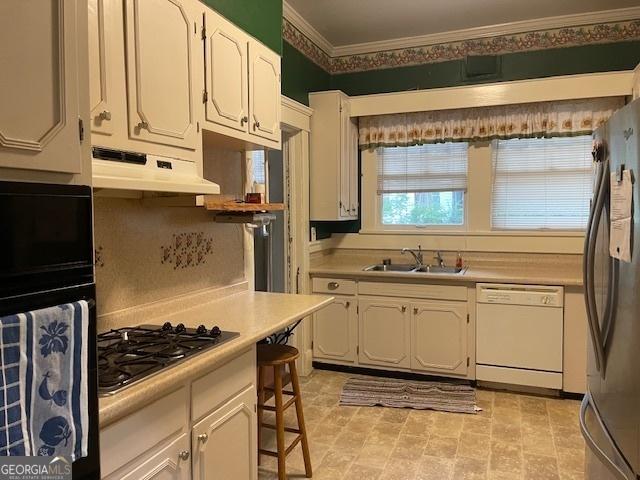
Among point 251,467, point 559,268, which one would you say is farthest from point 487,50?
point 251,467

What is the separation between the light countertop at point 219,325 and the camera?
1308mm

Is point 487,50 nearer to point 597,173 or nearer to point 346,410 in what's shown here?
point 597,173

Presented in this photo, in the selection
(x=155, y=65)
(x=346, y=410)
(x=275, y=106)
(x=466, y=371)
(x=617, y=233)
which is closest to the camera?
(x=617, y=233)

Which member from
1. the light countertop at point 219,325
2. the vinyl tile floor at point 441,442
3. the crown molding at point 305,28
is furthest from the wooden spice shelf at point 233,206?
the crown molding at point 305,28

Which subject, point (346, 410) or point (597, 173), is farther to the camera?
point (346, 410)

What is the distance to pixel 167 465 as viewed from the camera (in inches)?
60.2

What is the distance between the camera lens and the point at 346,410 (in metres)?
3.37

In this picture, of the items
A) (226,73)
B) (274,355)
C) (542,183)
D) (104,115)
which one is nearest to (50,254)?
(104,115)

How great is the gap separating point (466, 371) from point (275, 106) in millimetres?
2462

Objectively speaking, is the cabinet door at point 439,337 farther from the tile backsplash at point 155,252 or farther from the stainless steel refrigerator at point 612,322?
the stainless steel refrigerator at point 612,322

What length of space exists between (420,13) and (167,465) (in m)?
3.59

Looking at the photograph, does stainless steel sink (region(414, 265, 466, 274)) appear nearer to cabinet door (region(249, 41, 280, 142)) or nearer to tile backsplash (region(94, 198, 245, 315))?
tile backsplash (region(94, 198, 245, 315))

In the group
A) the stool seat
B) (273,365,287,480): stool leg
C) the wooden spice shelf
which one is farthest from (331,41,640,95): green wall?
(273,365,287,480): stool leg

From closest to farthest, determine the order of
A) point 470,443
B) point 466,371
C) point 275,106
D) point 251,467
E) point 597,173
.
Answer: point 597,173, point 251,467, point 275,106, point 470,443, point 466,371
